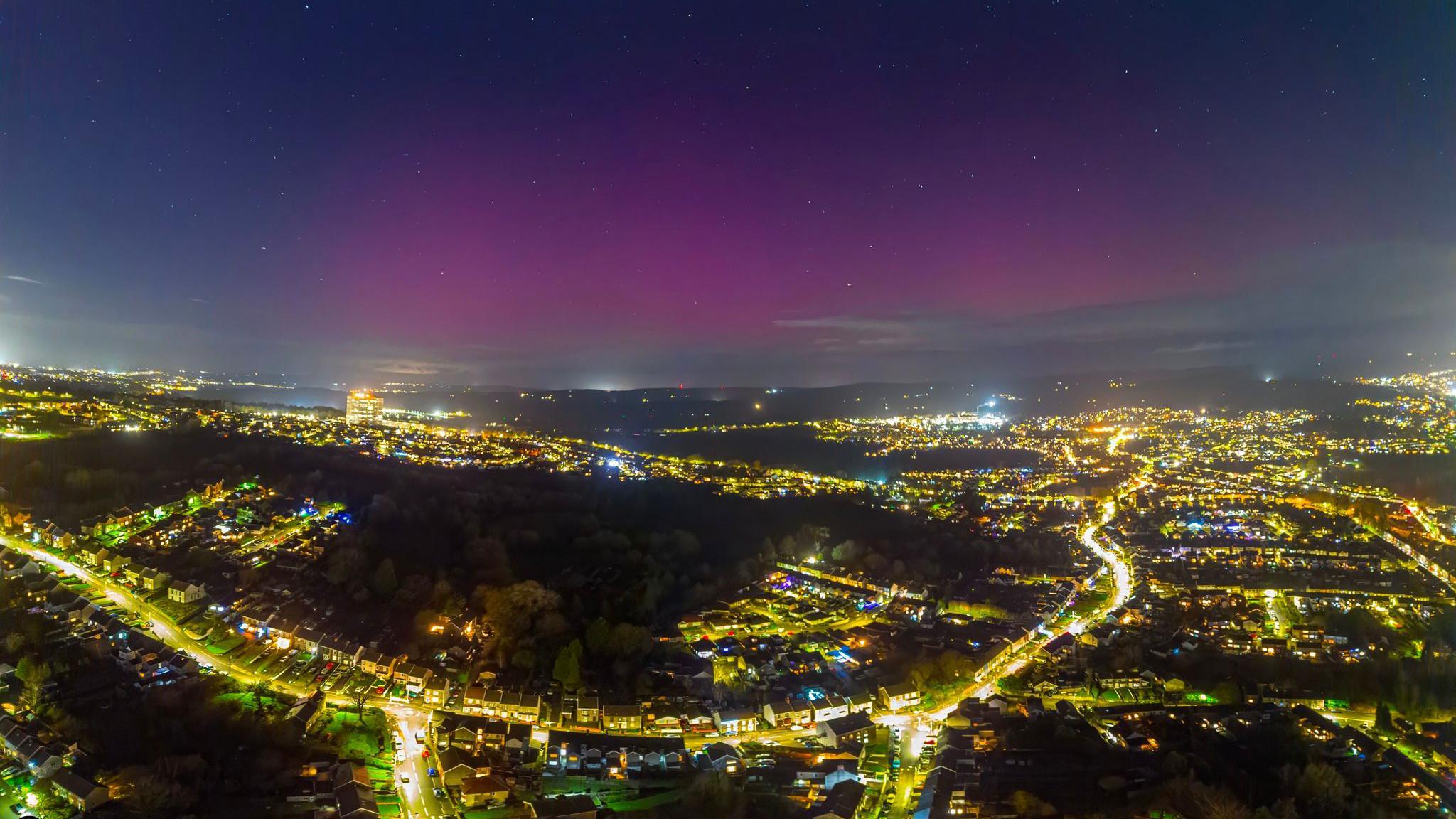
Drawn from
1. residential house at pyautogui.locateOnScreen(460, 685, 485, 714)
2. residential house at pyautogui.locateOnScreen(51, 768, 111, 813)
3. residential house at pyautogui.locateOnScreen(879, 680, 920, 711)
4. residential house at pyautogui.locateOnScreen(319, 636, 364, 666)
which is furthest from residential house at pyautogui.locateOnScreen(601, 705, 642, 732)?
residential house at pyautogui.locateOnScreen(51, 768, 111, 813)

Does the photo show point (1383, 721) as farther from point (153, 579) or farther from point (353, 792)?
point (153, 579)

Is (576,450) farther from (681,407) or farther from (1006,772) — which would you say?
(681,407)

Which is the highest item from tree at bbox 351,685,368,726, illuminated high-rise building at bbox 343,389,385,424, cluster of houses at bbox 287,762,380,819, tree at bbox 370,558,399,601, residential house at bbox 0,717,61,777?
illuminated high-rise building at bbox 343,389,385,424

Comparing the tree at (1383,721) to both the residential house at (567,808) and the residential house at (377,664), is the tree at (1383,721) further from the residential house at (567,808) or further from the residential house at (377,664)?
the residential house at (377,664)

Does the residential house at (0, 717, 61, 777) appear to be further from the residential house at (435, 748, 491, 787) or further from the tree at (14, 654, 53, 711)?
the residential house at (435, 748, 491, 787)

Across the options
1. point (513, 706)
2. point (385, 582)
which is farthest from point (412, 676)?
point (385, 582)

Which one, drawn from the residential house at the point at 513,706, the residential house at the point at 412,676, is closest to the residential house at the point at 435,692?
the residential house at the point at 412,676
